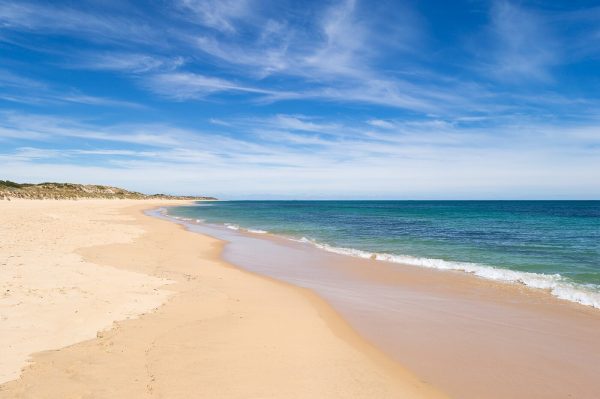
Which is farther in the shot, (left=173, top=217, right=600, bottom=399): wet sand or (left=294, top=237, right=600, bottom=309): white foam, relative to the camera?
(left=294, top=237, right=600, bottom=309): white foam

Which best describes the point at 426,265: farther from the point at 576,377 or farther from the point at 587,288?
the point at 576,377

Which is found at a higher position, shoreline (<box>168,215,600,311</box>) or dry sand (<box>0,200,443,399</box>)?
dry sand (<box>0,200,443,399</box>)

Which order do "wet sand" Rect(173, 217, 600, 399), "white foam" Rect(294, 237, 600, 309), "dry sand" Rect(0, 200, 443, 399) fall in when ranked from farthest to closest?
"white foam" Rect(294, 237, 600, 309), "wet sand" Rect(173, 217, 600, 399), "dry sand" Rect(0, 200, 443, 399)

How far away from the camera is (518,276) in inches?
565

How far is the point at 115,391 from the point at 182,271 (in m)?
8.94

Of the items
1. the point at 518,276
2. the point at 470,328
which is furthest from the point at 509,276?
the point at 470,328

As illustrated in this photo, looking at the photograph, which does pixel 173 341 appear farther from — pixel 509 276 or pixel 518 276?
pixel 518 276

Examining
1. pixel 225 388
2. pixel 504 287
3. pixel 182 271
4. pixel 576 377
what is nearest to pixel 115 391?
pixel 225 388

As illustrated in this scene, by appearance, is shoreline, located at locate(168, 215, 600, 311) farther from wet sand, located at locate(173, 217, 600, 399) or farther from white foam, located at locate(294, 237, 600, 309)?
wet sand, located at locate(173, 217, 600, 399)

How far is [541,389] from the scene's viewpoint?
18.6 ft

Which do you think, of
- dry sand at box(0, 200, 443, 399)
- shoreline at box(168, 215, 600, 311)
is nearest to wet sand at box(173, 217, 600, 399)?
shoreline at box(168, 215, 600, 311)

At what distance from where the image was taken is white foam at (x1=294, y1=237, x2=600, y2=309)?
11.4 meters

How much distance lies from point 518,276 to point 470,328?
7368 mm

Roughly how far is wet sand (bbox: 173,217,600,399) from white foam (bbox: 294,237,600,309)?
59cm
